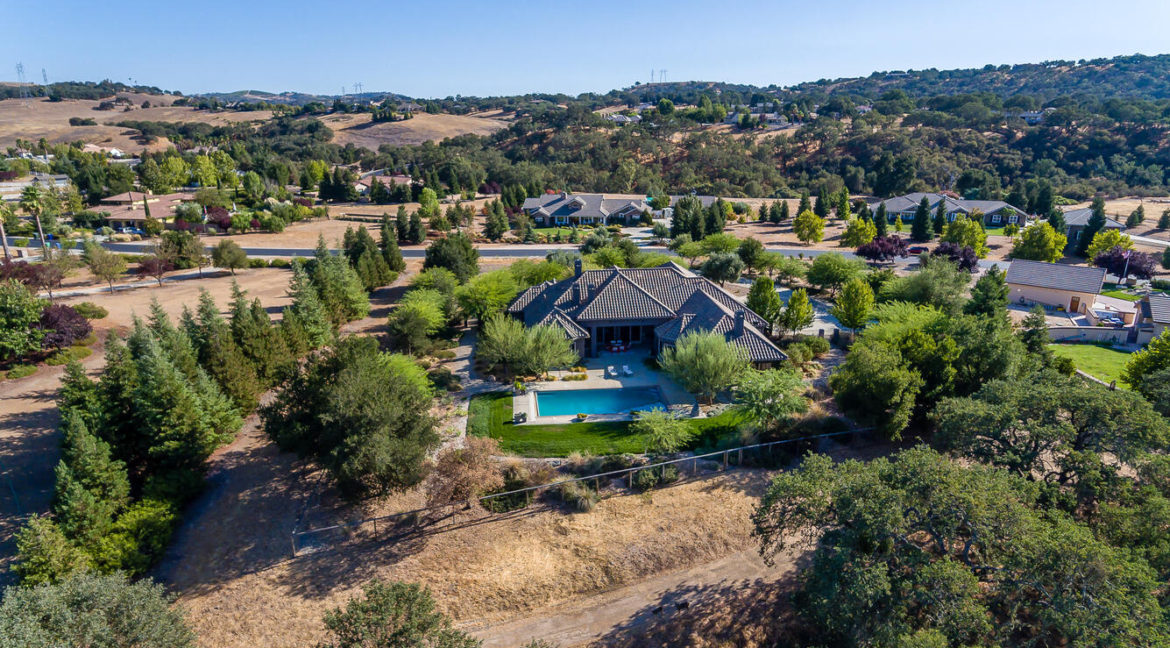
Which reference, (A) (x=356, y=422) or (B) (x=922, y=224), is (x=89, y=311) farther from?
(B) (x=922, y=224)

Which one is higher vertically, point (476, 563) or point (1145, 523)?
point (1145, 523)

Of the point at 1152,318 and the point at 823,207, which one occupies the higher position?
the point at 823,207

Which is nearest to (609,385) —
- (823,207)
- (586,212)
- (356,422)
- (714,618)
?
(356,422)

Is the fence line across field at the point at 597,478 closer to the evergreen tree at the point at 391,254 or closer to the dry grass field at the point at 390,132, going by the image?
the evergreen tree at the point at 391,254

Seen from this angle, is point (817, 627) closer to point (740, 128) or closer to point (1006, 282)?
point (1006, 282)

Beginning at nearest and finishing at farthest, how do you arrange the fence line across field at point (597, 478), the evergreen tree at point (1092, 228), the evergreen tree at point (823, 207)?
the fence line across field at point (597, 478)
the evergreen tree at point (1092, 228)
the evergreen tree at point (823, 207)

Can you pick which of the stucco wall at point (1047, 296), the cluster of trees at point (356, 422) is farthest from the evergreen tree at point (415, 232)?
the stucco wall at point (1047, 296)

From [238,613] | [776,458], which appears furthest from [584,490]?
[238,613]
